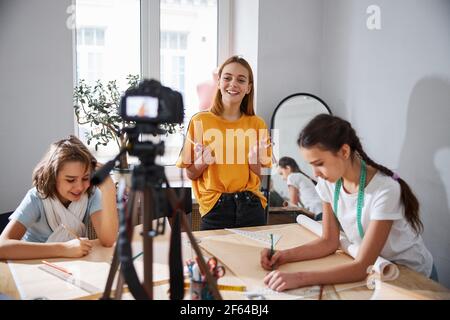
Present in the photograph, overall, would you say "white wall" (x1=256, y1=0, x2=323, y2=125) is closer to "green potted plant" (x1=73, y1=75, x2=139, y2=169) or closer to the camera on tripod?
"green potted plant" (x1=73, y1=75, x2=139, y2=169)

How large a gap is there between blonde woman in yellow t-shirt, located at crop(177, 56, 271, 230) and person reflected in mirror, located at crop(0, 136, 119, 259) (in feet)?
1.33

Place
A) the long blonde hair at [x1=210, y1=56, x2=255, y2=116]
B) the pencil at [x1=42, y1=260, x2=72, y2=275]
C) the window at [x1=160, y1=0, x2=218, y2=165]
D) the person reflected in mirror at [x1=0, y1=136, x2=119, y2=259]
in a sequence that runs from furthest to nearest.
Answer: the window at [x1=160, y1=0, x2=218, y2=165] < the long blonde hair at [x1=210, y1=56, x2=255, y2=116] < the person reflected in mirror at [x1=0, y1=136, x2=119, y2=259] < the pencil at [x1=42, y1=260, x2=72, y2=275]

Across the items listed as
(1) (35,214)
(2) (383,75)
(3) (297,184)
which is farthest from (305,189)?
(1) (35,214)

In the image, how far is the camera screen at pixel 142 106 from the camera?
0.75 meters

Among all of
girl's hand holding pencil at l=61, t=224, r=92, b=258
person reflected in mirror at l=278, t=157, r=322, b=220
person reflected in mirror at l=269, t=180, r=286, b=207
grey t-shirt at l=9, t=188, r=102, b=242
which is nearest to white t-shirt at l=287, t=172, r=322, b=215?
person reflected in mirror at l=278, t=157, r=322, b=220

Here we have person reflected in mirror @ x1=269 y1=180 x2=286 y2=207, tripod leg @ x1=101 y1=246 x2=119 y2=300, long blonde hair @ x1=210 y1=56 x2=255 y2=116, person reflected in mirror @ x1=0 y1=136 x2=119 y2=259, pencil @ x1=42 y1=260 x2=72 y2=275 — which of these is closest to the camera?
tripod leg @ x1=101 y1=246 x2=119 y2=300

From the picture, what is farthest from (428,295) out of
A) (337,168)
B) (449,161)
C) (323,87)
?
(323,87)

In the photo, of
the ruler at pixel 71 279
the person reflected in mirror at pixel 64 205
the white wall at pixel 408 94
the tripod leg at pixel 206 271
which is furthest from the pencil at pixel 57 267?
the white wall at pixel 408 94

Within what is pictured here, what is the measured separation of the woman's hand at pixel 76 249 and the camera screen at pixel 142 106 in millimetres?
746

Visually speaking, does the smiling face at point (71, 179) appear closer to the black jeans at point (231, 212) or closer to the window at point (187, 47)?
the black jeans at point (231, 212)

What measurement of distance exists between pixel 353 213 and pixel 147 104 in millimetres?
864

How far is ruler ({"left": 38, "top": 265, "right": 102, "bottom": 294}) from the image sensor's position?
3.58ft

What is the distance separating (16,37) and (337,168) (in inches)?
81.6

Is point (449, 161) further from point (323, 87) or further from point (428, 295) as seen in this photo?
point (323, 87)
